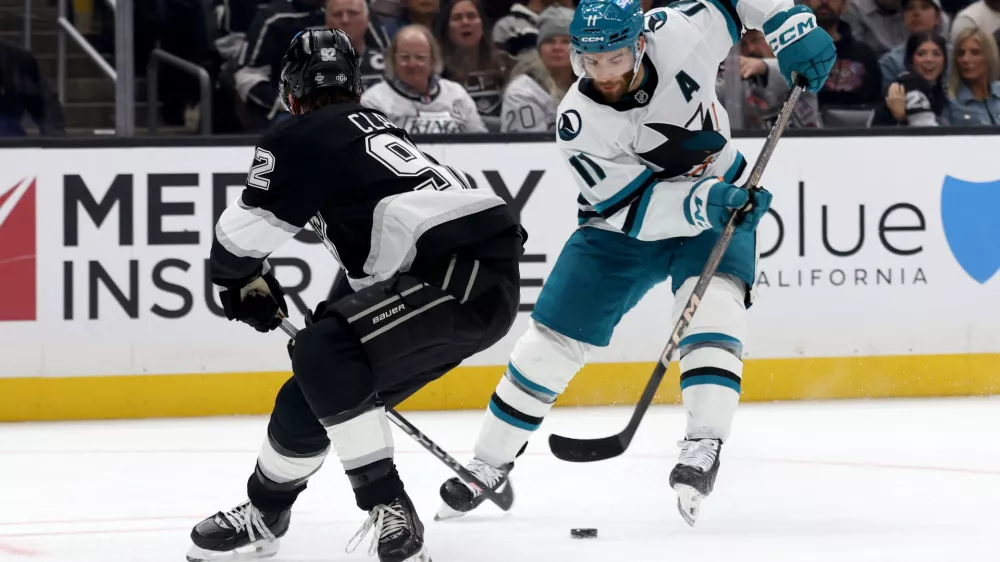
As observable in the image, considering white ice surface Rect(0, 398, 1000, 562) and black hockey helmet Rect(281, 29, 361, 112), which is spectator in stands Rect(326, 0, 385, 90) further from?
black hockey helmet Rect(281, 29, 361, 112)

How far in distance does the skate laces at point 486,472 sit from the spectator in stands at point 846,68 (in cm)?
245

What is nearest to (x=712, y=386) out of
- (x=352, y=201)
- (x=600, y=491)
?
(x=600, y=491)

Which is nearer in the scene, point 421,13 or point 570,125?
point 570,125

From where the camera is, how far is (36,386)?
4383 mm

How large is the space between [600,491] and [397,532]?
1.01 metres

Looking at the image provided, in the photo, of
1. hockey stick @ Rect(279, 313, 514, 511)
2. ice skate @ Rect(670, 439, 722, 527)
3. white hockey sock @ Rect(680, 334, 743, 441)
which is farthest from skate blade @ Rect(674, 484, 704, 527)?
hockey stick @ Rect(279, 313, 514, 511)

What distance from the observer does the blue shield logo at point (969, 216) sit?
461 centimetres

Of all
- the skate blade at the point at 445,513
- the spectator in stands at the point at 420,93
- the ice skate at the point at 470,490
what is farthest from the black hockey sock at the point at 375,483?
the spectator in stands at the point at 420,93

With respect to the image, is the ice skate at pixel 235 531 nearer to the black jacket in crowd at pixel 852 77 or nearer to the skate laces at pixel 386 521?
the skate laces at pixel 386 521

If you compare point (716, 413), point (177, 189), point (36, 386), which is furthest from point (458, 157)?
point (716, 413)

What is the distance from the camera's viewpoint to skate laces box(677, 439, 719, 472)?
8.42ft

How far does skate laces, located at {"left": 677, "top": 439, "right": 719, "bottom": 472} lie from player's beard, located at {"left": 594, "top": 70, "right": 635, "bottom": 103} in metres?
0.72

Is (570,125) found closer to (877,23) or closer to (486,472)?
(486,472)

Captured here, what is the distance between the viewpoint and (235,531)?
2.50m
